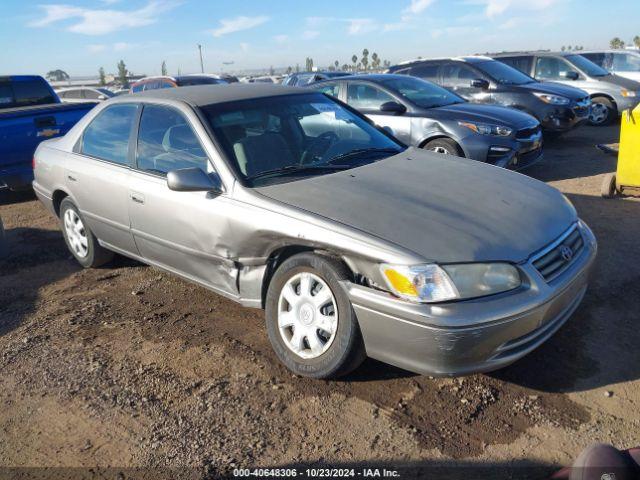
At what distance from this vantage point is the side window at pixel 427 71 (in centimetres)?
1062

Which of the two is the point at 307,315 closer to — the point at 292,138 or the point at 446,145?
the point at 292,138

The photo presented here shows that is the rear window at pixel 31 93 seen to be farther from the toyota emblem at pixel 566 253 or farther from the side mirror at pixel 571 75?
the side mirror at pixel 571 75

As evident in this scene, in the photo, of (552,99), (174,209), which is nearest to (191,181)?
(174,209)

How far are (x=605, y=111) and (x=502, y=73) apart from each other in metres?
3.46

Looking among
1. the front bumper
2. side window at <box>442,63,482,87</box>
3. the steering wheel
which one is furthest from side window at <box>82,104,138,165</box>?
side window at <box>442,63,482,87</box>

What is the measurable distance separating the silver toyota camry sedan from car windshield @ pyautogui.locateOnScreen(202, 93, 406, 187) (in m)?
0.01

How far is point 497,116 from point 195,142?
4902 mm

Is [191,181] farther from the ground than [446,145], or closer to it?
farther from the ground

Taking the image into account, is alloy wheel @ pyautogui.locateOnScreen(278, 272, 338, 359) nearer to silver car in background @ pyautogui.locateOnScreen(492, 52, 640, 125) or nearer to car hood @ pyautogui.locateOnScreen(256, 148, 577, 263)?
Answer: car hood @ pyautogui.locateOnScreen(256, 148, 577, 263)

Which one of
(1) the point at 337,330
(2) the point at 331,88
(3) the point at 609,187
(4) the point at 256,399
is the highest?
(2) the point at 331,88

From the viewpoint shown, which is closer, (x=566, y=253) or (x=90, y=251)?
(x=566, y=253)

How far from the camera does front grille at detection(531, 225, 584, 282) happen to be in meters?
2.86

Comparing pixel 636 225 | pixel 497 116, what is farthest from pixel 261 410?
pixel 497 116

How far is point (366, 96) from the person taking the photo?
8.02 meters
